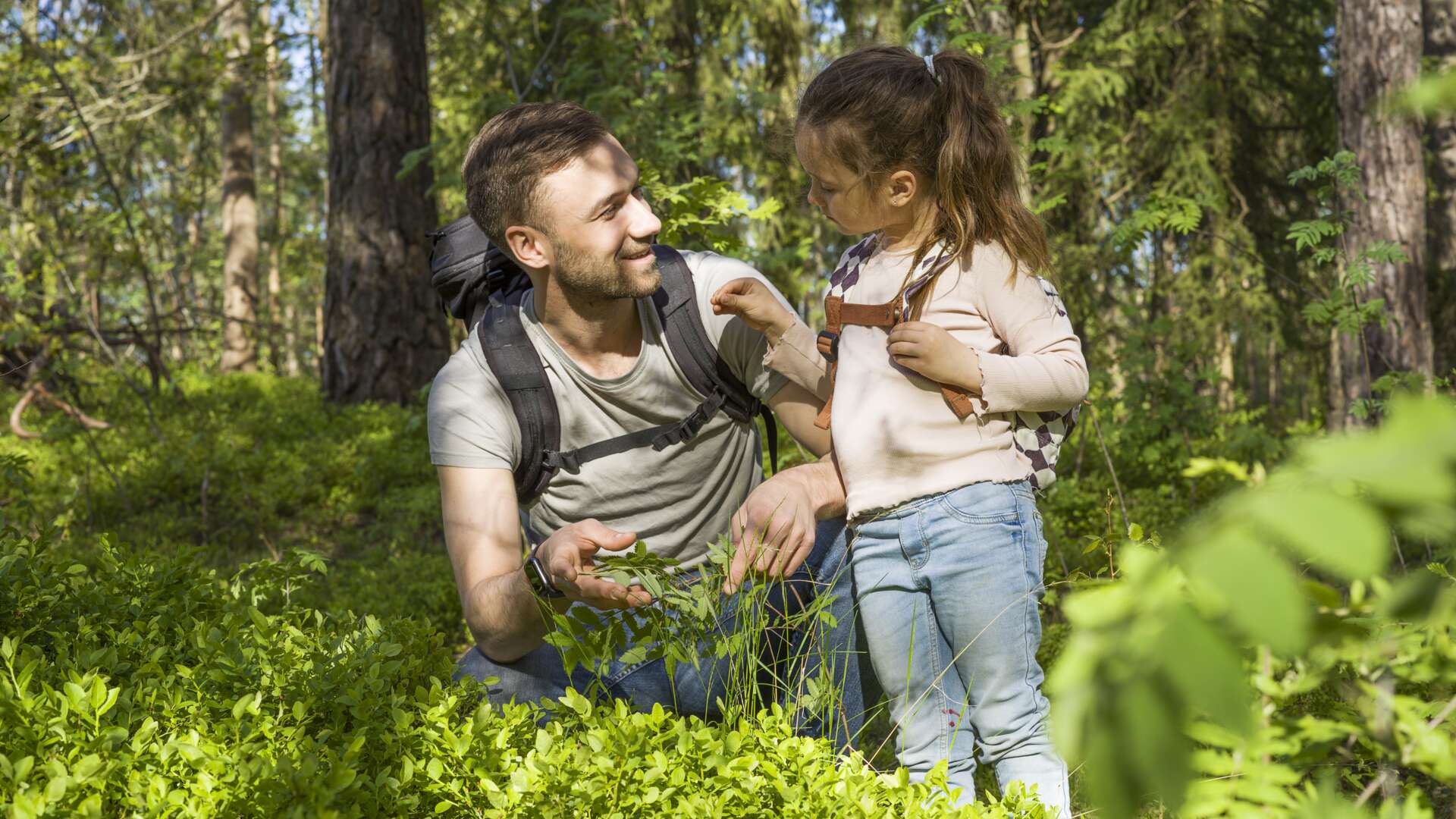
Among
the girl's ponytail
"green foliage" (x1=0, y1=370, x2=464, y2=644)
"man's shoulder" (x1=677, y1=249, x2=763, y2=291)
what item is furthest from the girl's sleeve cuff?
"green foliage" (x1=0, y1=370, x2=464, y2=644)

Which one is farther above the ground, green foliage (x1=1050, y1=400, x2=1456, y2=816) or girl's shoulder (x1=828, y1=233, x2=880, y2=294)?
girl's shoulder (x1=828, y1=233, x2=880, y2=294)

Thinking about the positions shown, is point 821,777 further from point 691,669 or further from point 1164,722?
point 1164,722

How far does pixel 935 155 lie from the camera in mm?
2674

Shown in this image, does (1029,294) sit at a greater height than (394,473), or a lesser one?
greater

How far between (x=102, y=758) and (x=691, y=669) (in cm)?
149

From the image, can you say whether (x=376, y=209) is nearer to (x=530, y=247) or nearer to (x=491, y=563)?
(x=530, y=247)

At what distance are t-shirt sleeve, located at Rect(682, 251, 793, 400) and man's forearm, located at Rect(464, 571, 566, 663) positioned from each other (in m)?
0.88

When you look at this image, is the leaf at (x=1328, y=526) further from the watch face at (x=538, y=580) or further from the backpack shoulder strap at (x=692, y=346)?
the backpack shoulder strap at (x=692, y=346)

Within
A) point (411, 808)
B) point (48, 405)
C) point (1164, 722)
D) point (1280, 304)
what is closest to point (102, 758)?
point (411, 808)

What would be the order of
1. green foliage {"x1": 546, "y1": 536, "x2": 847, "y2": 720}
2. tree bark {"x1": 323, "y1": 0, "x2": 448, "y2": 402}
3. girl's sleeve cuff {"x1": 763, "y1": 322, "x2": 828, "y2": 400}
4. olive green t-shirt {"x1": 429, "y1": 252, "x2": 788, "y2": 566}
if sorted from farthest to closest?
1. tree bark {"x1": 323, "y1": 0, "x2": 448, "y2": 402}
2. olive green t-shirt {"x1": 429, "y1": 252, "x2": 788, "y2": 566}
3. girl's sleeve cuff {"x1": 763, "y1": 322, "x2": 828, "y2": 400}
4. green foliage {"x1": 546, "y1": 536, "x2": 847, "y2": 720}

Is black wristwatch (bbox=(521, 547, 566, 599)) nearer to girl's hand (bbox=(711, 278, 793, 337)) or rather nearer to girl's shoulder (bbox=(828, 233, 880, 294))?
girl's hand (bbox=(711, 278, 793, 337))

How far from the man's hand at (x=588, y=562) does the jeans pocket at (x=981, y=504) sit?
0.73 m

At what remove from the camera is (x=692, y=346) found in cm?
319

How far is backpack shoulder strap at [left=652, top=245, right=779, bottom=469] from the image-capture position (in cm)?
320
